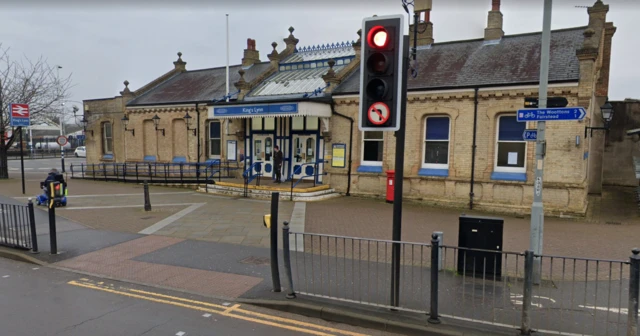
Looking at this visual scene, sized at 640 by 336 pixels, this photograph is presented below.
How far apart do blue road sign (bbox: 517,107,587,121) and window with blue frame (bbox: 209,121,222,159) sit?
1750cm

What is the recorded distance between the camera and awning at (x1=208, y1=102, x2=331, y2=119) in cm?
1612

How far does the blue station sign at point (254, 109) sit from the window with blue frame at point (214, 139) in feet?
9.72

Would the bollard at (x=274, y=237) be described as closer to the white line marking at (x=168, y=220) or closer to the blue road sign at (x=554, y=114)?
the blue road sign at (x=554, y=114)

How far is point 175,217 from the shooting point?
1195 centimetres

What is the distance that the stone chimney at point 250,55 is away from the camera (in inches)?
985

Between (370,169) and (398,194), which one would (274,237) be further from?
(370,169)

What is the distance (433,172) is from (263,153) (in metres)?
8.54

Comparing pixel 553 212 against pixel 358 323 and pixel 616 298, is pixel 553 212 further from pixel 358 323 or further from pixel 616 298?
pixel 358 323

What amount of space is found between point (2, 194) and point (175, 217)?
10.5 metres

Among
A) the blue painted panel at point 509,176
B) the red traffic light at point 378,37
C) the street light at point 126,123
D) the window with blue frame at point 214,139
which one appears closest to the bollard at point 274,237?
the red traffic light at point 378,37

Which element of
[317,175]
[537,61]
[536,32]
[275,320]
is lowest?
[275,320]

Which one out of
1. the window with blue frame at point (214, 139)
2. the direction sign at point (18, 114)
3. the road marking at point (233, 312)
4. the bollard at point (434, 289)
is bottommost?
the road marking at point (233, 312)

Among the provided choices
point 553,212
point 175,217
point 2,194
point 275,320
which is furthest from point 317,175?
point 2,194

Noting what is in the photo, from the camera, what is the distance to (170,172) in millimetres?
21922
